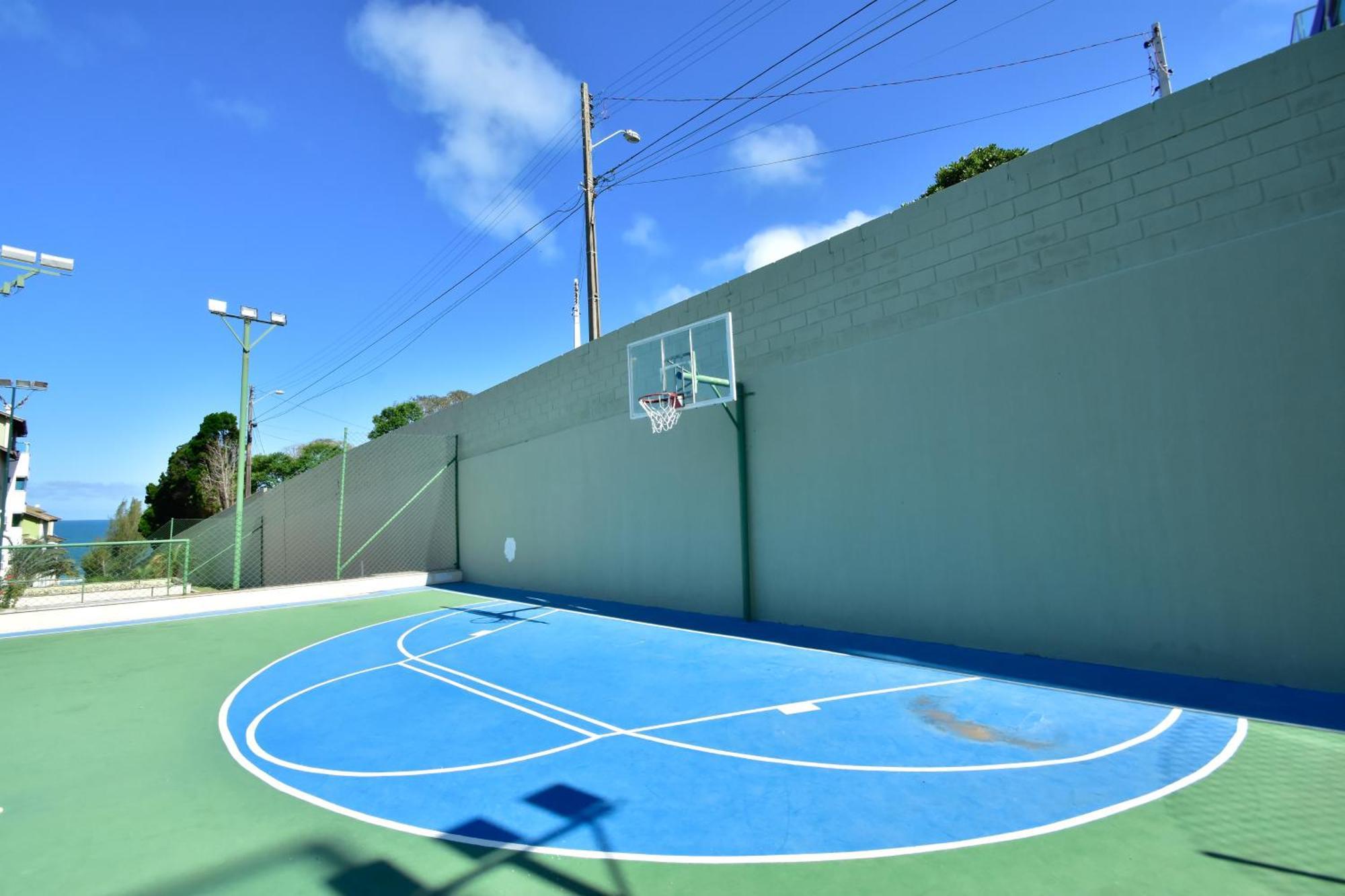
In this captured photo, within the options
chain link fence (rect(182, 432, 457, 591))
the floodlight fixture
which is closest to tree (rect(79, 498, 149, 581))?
chain link fence (rect(182, 432, 457, 591))

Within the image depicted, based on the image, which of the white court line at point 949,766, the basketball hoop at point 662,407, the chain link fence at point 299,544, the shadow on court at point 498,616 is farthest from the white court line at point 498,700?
the chain link fence at point 299,544

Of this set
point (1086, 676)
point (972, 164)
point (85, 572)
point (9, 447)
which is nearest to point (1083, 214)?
point (1086, 676)

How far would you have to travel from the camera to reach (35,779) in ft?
14.2

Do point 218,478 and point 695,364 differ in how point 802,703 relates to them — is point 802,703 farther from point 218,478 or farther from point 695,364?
point 218,478

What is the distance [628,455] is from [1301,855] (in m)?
9.49

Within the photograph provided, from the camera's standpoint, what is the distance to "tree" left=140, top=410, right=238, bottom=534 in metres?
33.8

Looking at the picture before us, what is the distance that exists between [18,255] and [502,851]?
12.3 m

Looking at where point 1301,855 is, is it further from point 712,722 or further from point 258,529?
point 258,529

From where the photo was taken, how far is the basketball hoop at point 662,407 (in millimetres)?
9500

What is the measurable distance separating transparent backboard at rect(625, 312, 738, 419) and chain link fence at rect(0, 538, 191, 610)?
9.26 metres

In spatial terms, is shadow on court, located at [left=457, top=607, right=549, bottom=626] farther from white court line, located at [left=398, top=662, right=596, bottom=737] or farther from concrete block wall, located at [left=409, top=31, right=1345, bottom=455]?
concrete block wall, located at [left=409, top=31, right=1345, bottom=455]

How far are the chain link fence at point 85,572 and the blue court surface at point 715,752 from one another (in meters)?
7.74

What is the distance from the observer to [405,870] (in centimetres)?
300

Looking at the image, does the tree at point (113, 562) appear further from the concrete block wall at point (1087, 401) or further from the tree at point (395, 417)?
the tree at point (395, 417)
